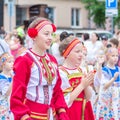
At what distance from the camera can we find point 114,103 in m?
9.40

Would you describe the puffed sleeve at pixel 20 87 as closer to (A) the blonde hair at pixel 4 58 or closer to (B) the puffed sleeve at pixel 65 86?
(B) the puffed sleeve at pixel 65 86

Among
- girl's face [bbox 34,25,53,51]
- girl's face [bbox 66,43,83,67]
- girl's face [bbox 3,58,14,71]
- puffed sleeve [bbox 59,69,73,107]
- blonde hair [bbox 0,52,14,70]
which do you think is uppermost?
girl's face [bbox 34,25,53,51]

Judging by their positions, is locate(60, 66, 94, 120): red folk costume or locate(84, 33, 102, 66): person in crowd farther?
locate(84, 33, 102, 66): person in crowd

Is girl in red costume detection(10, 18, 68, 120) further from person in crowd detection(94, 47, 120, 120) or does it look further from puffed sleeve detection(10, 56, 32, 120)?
person in crowd detection(94, 47, 120, 120)

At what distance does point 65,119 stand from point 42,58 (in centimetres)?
64

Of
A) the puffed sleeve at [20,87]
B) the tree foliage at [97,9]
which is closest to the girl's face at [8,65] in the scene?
the puffed sleeve at [20,87]

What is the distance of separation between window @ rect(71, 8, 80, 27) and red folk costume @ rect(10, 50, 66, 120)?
121ft

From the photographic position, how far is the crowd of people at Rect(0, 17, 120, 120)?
5.54m

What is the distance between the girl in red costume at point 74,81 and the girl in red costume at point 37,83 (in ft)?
2.93

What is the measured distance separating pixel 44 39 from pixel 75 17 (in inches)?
1462

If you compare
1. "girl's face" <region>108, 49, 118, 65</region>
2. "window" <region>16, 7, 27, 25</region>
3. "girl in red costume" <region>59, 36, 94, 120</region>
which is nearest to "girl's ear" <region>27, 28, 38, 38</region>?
"girl in red costume" <region>59, 36, 94, 120</region>

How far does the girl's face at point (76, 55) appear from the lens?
6793mm

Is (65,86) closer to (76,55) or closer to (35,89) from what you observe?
(76,55)

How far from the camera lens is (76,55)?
6785mm
